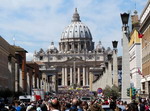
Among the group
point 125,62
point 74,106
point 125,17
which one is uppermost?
point 125,17

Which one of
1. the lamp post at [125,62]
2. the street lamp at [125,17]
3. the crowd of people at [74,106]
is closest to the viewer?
the crowd of people at [74,106]

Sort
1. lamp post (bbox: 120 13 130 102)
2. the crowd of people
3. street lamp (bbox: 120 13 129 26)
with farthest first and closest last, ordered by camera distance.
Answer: lamp post (bbox: 120 13 130 102) → street lamp (bbox: 120 13 129 26) → the crowd of people

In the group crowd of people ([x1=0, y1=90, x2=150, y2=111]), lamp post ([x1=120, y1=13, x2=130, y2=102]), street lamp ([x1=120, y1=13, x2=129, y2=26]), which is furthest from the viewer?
lamp post ([x1=120, y1=13, x2=130, y2=102])

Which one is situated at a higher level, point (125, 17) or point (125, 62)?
point (125, 17)

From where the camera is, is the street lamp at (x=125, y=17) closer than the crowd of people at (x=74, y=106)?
No

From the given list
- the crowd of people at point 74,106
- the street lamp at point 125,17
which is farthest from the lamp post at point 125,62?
the crowd of people at point 74,106

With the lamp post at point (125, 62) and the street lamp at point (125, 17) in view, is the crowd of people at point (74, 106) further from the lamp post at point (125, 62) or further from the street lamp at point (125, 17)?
the lamp post at point (125, 62)

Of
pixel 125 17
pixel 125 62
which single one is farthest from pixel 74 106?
pixel 125 62

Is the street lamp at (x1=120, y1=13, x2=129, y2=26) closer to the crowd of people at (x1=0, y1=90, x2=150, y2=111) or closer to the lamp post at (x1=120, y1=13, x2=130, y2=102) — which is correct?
the lamp post at (x1=120, y1=13, x2=130, y2=102)

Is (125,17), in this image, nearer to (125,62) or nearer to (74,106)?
(125,62)

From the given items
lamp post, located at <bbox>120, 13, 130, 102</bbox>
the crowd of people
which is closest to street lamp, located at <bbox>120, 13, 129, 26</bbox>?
lamp post, located at <bbox>120, 13, 130, 102</bbox>

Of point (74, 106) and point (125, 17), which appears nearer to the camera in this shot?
point (74, 106)

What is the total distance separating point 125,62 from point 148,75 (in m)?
18.4

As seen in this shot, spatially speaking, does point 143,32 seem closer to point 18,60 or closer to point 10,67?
point 10,67
